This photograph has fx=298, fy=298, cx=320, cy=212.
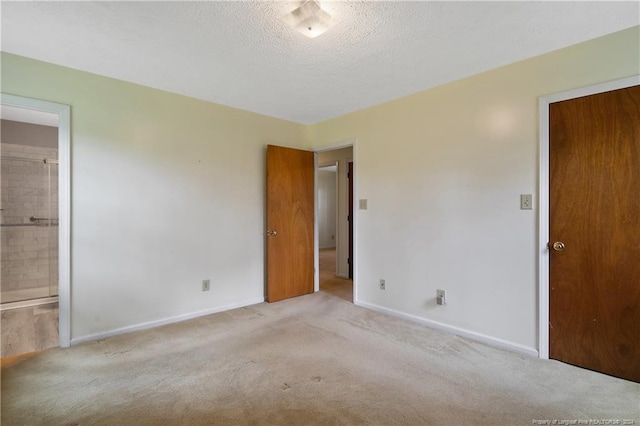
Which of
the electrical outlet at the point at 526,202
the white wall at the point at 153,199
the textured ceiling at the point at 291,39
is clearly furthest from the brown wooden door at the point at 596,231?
the white wall at the point at 153,199

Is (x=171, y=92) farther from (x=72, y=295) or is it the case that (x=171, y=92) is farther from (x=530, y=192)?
(x=530, y=192)

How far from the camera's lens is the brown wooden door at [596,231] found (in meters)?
2.00

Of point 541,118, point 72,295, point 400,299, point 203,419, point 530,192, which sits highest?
point 541,118

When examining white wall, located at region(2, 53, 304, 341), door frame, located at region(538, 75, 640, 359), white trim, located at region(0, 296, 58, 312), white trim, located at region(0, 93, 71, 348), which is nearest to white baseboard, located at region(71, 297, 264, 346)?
white wall, located at region(2, 53, 304, 341)

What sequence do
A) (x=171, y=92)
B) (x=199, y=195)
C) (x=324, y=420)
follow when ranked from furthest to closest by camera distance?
(x=199, y=195), (x=171, y=92), (x=324, y=420)

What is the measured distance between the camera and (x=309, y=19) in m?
1.79

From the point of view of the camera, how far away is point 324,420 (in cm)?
167

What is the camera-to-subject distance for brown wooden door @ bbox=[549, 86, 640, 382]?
2004 mm

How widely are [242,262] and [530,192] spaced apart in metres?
3.04

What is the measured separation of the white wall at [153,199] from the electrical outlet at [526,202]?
2.80m

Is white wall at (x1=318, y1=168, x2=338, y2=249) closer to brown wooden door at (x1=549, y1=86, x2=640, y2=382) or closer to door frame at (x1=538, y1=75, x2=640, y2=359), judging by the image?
door frame at (x1=538, y1=75, x2=640, y2=359)

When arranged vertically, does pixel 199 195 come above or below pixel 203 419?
above

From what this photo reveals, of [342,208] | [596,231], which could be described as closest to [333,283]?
[342,208]

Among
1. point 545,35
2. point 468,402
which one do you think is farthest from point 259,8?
point 468,402
